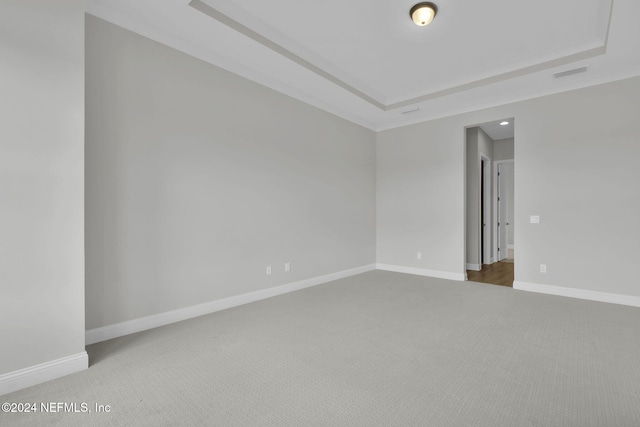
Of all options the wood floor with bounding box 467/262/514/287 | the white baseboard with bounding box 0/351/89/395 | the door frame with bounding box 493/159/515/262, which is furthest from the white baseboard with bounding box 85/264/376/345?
the door frame with bounding box 493/159/515/262

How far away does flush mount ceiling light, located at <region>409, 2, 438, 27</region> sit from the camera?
2768 millimetres

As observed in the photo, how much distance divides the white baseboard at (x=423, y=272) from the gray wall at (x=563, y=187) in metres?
0.09

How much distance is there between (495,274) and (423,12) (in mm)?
4908

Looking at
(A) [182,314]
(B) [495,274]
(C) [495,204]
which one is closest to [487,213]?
(C) [495,204]

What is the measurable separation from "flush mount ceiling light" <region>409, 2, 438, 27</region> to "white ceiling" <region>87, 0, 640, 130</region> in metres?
0.07

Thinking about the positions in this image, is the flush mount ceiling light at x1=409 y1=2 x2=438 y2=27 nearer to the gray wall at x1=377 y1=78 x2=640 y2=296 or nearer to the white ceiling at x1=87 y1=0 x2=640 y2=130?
the white ceiling at x1=87 y1=0 x2=640 y2=130

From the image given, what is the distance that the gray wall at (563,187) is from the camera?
3807 millimetres

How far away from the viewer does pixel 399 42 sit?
3445 mm

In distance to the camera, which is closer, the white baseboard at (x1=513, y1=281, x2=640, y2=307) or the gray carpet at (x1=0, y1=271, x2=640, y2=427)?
the gray carpet at (x1=0, y1=271, x2=640, y2=427)

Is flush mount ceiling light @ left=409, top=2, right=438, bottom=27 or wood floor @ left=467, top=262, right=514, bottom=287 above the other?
flush mount ceiling light @ left=409, top=2, right=438, bottom=27

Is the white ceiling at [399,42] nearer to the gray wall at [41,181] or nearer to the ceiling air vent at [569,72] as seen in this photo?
the ceiling air vent at [569,72]

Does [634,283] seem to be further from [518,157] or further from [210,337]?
[210,337]

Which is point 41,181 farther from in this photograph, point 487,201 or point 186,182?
point 487,201

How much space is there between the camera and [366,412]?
1741mm
